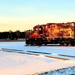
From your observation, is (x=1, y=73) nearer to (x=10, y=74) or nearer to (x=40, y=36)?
(x=10, y=74)

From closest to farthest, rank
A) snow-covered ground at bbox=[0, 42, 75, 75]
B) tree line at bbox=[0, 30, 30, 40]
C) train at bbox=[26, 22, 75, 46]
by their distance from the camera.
Result: snow-covered ground at bbox=[0, 42, 75, 75], train at bbox=[26, 22, 75, 46], tree line at bbox=[0, 30, 30, 40]

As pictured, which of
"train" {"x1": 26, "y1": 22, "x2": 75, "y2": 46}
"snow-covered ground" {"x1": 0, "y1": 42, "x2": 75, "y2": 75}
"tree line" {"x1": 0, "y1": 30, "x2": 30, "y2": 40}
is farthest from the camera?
"tree line" {"x1": 0, "y1": 30, "x2": 30, "y2": 40}

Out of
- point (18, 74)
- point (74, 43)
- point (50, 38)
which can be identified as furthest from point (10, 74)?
point (50, 38)

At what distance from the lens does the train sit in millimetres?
33188

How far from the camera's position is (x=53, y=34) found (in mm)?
35312

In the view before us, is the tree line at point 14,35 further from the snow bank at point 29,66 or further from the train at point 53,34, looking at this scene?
the snow bank at point 29,66

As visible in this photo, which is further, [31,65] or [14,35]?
[14,35]

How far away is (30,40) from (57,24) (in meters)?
4.45

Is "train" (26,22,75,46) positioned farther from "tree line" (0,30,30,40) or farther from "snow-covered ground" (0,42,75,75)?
"tree line" (0,30,30,40)

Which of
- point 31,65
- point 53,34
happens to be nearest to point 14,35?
point 53,34

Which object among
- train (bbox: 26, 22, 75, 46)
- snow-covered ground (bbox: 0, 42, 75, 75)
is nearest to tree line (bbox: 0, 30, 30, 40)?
train (bbox: 26, 22, 75, 46)

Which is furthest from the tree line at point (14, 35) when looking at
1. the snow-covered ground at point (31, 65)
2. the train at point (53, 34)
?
the snow-covered ground at point (31, 65)

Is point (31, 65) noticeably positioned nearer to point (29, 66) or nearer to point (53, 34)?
point (29, 66)

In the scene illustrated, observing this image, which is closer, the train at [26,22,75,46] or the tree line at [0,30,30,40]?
the train at [26,22,75,46]
